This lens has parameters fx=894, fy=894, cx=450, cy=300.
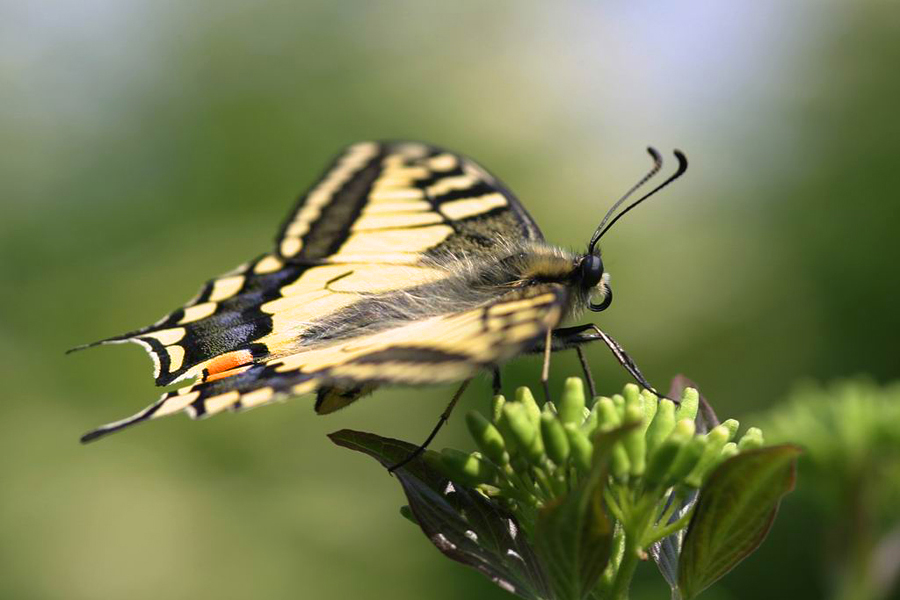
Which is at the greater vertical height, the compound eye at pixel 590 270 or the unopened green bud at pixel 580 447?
the compound eye at pixel 590 270

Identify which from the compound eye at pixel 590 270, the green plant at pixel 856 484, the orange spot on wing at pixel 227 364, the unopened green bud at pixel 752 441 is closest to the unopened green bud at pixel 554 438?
the unopened green bud at pixel 752 441

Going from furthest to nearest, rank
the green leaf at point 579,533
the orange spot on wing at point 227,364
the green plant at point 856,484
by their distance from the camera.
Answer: the green plant at point 856,484 → the orange spot on wing at point 227,364 → the green leaf at point 579,533

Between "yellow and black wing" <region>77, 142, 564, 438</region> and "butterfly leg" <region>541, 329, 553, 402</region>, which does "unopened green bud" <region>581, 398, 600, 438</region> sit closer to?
"butterfly leg" <region>541, 329, 553, 402</region>

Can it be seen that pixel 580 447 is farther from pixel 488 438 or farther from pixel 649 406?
pixel 649 406

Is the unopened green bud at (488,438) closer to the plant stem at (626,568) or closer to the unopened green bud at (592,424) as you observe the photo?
the unopened green bud at (592,424)

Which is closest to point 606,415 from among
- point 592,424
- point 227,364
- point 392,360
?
point 592,424

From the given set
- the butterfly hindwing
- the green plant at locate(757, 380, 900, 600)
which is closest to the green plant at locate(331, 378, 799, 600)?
the butterfly hindwing

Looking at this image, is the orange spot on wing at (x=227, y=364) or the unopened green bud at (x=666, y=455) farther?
the orange spot on wing at (x=227, y=364)
